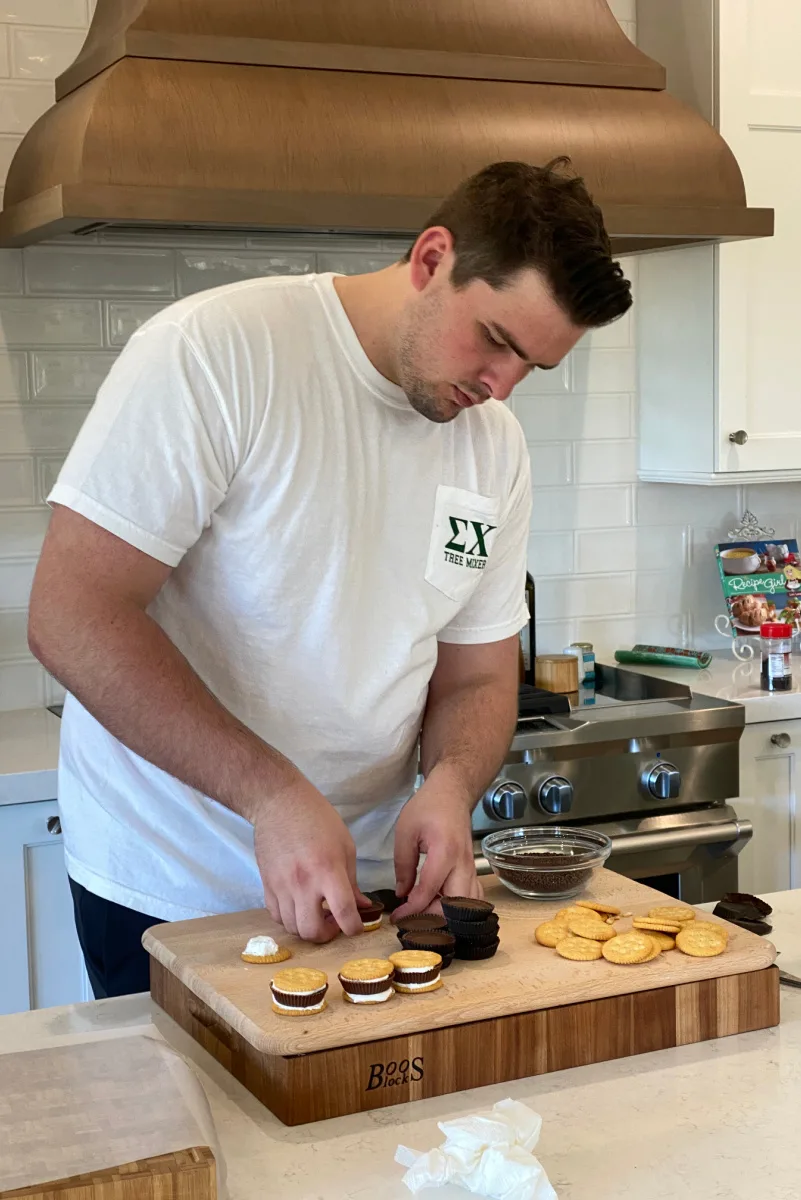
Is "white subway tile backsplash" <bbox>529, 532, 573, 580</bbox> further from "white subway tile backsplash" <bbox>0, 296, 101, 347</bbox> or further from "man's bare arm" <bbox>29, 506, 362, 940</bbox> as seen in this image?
"man's bare arm" <bbox>29, 506, 362, 940</bbox>

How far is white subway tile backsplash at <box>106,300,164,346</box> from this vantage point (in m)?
2.93

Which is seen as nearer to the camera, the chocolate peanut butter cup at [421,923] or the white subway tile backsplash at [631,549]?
the chocolate peanut butter cup at [421,923]

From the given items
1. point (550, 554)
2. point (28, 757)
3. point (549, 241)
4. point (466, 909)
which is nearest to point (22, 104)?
point (28, 757)

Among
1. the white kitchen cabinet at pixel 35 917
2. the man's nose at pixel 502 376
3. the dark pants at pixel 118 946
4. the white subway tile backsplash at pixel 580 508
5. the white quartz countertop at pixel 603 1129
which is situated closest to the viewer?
the white quartz countertop at pixel 603 1129

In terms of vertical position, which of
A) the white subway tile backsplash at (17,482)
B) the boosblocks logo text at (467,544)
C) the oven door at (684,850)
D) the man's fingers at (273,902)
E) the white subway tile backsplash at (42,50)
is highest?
the white subway tile backsplash at (42,50)

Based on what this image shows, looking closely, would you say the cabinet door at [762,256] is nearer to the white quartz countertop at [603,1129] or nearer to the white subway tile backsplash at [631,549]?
the white subway tile backsplash at [631,549]

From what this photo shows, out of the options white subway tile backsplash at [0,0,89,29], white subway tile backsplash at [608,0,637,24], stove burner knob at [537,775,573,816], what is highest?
white subway tile backsplash at [608,0,637,24]

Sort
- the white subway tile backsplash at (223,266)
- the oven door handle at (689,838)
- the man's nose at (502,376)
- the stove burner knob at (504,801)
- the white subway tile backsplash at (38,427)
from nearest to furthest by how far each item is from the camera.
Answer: the man's nose at (502,376)
the stove burner knob at (504,801)
the oven door handle at (689,838)
the white subway tile backsplash at (38,427)
the white subway tile backsplash at (223,266)

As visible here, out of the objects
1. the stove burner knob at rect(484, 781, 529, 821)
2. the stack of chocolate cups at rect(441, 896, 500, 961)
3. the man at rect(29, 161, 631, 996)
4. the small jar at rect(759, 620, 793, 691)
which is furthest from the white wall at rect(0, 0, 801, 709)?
the stack of chocolate cups at rect(441, 896, 500, 961)

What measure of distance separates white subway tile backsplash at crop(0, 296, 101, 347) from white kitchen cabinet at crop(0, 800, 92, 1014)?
979mm

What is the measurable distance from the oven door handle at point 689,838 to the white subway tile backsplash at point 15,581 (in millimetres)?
1270

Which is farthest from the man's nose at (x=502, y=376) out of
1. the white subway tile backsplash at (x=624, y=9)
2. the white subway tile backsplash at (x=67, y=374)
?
the white subway tile backsplash at (x=624, y=9)

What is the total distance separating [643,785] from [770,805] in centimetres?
39

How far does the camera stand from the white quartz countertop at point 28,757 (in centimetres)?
239
